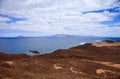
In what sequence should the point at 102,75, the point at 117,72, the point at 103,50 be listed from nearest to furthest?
1. the point at 102,75
2. the point at 117,72
3. the point at 103,50

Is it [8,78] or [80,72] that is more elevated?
[8,78]

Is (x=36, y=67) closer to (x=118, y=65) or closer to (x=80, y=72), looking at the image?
(x=80, y=72)

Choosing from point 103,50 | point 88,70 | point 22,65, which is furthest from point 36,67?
point 103,50

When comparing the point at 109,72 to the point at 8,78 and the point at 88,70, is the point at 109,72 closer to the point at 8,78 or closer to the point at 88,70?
the point at 88,70

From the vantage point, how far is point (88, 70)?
3011 centimetres

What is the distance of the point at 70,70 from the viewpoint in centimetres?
Answer: 2923

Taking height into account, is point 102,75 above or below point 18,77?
below

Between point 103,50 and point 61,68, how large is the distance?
34.9 m

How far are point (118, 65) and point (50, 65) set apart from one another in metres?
14.5

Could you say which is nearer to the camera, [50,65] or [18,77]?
[18,77]

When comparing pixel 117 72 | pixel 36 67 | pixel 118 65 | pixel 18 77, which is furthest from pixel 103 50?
pixel 18 77

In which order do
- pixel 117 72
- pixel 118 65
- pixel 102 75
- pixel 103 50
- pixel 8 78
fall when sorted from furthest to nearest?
pixel 103 50 < pixel 118 65 < pixel 117 72 < pixel 102 75 < pixel 8 78

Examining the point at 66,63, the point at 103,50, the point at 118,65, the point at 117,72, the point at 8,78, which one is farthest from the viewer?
the point at 103,50

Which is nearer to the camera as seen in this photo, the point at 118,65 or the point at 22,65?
the point at 22,65
